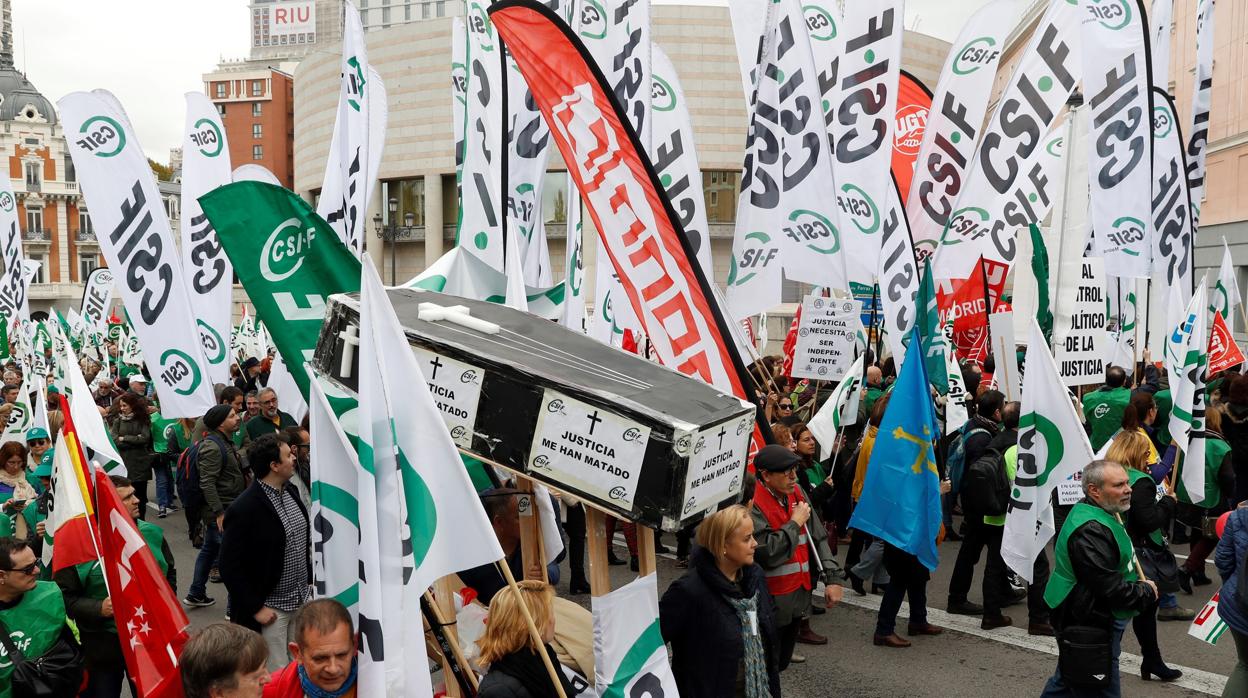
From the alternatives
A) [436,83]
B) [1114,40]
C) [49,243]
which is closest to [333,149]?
[1114,40]

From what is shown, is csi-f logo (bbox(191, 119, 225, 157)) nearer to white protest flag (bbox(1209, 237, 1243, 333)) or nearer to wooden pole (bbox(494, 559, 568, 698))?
wooden pole (bbox(494, 559, 568, 698))

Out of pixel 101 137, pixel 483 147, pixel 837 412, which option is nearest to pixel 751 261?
pixel 837 412

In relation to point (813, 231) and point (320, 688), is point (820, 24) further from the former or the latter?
point (320, 688)

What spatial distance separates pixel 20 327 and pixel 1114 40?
15.2 meters

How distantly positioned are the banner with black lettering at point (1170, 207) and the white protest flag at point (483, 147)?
6619 mm

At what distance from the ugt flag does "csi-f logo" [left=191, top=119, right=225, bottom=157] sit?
701cm

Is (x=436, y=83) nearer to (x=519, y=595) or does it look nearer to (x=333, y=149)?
(x=333, y=149)

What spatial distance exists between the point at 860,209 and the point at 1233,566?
16.5 feet

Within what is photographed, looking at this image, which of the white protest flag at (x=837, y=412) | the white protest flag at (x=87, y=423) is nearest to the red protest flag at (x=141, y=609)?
the white protest flag at (x=87, y=423)

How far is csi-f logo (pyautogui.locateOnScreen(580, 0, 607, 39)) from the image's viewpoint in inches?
359

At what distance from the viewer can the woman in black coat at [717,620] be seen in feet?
14.7

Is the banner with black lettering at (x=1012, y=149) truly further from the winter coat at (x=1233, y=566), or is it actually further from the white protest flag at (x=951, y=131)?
the winter coat at (x=1233, y=566)

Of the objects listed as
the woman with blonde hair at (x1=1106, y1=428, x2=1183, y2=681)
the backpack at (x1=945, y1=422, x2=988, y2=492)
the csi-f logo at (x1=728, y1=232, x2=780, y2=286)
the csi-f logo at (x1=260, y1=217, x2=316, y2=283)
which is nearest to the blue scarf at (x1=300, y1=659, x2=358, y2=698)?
the csi-f logo at (x1=260, y1=217, x2=316, y2=283)

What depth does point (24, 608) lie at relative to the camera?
4727mm
